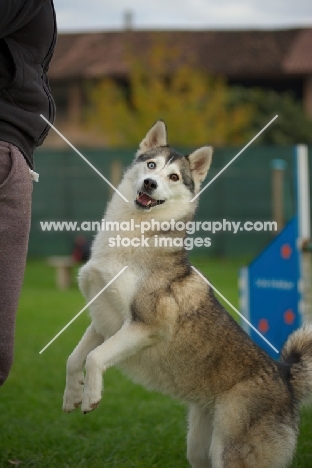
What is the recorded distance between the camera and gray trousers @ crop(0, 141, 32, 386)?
3.20m

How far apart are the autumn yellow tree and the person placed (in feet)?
58.7

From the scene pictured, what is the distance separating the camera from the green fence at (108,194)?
18188mm

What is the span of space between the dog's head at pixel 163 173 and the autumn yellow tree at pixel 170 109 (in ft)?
54.9

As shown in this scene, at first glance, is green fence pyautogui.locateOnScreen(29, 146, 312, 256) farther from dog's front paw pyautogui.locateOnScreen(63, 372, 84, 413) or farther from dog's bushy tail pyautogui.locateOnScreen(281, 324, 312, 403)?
dog's front paw pyautogui.locateOnScreen(63, 372, 84, 413)

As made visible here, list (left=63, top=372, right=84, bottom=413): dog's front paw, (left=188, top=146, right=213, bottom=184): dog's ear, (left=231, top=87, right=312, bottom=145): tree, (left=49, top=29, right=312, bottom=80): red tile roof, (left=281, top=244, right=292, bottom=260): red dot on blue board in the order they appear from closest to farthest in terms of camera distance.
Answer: (left=63, top=372, right=84, bottom=413): dog's front paw < (left=188, top=146, right=213, bottom=184): dog's ear < (left=281, top=244, right=292, bottom=260): red dot on blue board < (left=231, top=87, right=312, bottom=145): tree < (left=49, top=29, right=312, bottom=80): red tile roof

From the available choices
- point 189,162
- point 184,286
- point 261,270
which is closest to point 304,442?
point 184,286

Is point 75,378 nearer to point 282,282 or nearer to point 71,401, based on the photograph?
point 71,401

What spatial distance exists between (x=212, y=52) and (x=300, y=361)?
3035 cm

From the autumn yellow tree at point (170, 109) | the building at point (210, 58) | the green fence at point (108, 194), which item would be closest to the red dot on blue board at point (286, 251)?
the green fence at point (108, 194)

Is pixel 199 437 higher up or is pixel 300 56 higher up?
pixel 300 56

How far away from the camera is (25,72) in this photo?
3250 mm

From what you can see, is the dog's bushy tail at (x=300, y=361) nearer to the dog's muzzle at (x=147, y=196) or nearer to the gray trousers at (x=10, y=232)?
the dog's muzzle at (x=147, y=196)

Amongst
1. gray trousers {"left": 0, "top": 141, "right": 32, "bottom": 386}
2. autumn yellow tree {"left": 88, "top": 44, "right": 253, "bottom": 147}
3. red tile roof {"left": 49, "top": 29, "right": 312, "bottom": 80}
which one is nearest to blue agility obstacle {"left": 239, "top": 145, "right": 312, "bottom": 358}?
gray trousers {"left": 0, "top": 141, "right": 32, "bottom": 386}

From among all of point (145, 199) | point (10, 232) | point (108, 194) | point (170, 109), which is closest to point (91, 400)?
point (10, 232)
